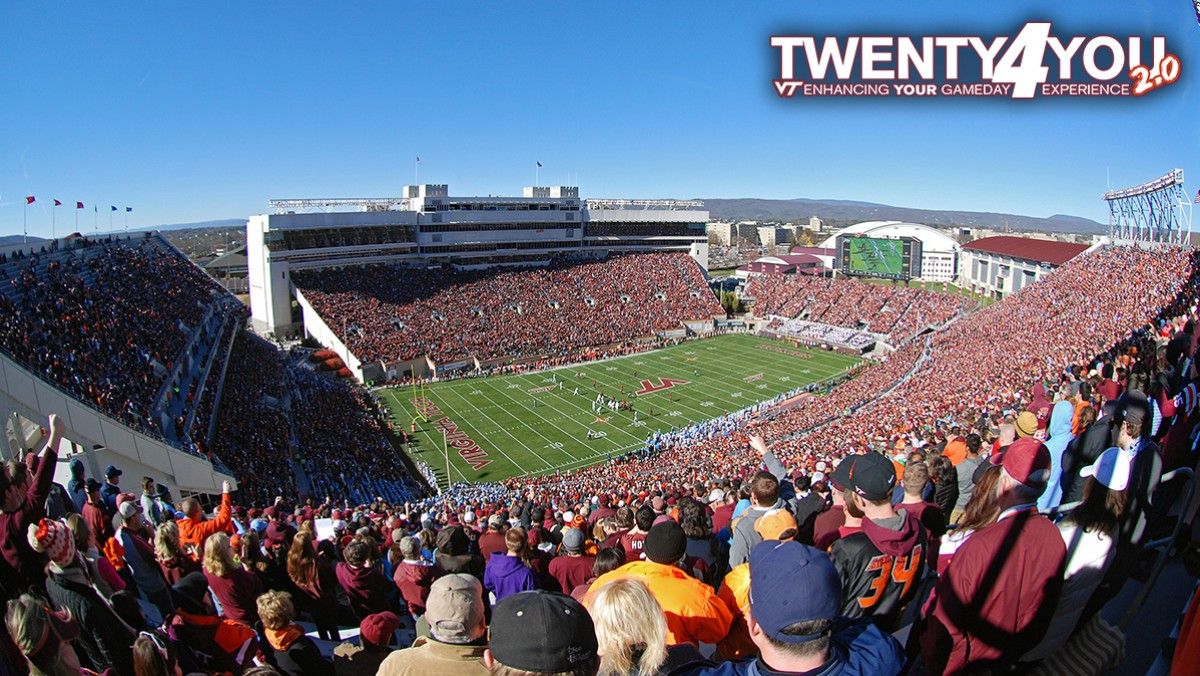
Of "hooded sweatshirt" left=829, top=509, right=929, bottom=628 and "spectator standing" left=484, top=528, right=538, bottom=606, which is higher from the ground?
"hooded sweatshirt" left=829, top=509, right=929, bottom=628

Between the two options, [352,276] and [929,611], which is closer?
[929,611]

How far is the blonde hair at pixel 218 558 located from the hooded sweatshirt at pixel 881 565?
153 inches

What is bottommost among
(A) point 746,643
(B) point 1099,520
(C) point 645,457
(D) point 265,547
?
(C) point 645,457

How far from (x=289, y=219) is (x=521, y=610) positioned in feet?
159

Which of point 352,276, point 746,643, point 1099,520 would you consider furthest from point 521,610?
point 352,276

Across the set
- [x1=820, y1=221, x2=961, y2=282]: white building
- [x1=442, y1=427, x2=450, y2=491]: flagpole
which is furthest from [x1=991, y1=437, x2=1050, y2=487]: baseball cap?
[x1=820, y1=221, x2=961, y2=282]: white building

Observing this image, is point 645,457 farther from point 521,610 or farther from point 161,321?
point 521,610

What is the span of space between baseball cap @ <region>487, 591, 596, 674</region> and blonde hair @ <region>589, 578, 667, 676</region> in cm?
47

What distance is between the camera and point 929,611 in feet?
11.3

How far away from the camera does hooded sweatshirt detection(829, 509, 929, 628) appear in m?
3.41

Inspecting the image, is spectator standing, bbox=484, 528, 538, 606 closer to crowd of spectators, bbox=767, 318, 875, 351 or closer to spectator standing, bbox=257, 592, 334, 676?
spectator standing, bbox=257, 592, 334, 676

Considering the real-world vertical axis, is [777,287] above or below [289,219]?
below

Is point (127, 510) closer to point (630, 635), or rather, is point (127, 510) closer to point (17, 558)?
point (17, 558)

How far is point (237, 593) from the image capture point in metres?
4.77
